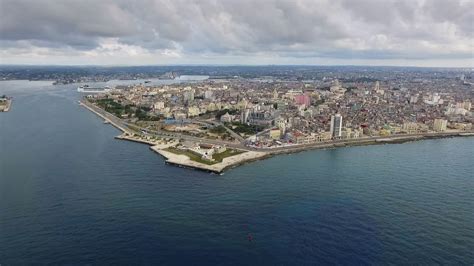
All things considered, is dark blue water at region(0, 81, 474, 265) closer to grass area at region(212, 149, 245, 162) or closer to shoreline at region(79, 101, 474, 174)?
shoreline at region(79, 101, 474, 174)

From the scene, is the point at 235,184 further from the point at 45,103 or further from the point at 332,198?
the point at 45,103

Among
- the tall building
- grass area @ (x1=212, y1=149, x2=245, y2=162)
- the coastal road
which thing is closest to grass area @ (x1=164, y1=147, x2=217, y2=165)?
grass area @ (x1=212, y1=149, x2=245, y2=162)

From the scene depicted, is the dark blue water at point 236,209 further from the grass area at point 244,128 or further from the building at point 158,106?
the building at point 158,106

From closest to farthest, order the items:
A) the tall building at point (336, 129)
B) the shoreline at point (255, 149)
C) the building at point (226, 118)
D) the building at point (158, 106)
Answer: the shoreline at point (255, 149), the tall building at point (336, 129), the building at point (226, 118), the building at point (158, 106)

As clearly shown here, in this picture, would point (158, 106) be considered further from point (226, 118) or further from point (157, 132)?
point (157, 132)

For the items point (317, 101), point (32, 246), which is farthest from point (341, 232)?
point (317, 101)

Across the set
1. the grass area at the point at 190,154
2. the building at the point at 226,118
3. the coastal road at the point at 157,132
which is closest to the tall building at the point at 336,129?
the coastal road at the point at 157,132
